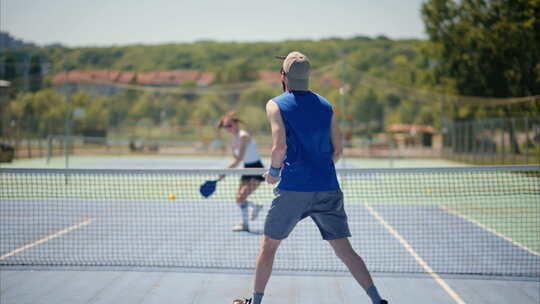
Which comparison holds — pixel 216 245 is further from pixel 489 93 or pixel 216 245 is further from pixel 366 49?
pixel 366 49

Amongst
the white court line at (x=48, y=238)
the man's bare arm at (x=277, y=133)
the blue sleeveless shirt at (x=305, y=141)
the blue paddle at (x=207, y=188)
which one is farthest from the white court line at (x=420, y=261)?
the white court line at (x=48, y=238)

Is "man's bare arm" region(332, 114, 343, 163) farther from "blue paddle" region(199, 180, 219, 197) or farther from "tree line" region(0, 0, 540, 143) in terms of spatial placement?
"tree line" region(0, 0, 540, 143)

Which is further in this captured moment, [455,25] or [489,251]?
[455,25]

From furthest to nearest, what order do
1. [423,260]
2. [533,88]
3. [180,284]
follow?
1. [533,88]
2. [423,260]
3. [180,284]

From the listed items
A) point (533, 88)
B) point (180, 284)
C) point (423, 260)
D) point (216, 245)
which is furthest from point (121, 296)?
point (533, 88)

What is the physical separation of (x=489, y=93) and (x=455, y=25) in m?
4.38

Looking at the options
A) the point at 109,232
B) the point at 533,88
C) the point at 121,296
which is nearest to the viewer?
the point at 121,296

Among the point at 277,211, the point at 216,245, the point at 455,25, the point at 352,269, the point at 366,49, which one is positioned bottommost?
the point at 216,245

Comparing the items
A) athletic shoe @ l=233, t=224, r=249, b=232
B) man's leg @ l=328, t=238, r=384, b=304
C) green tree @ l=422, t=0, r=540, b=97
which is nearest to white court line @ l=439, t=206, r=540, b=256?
athletic shoe @ l=233, t=224, r=249, b=232

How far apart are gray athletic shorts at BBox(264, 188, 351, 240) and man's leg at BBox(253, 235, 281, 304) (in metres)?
0.05

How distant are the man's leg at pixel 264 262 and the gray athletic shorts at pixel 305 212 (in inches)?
→ 2.1

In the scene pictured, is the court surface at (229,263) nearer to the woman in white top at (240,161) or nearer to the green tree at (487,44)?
the woman in white top at (240,161)

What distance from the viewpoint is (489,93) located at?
30844 millimetres

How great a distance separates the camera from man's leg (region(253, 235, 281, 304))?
12.6 feet
